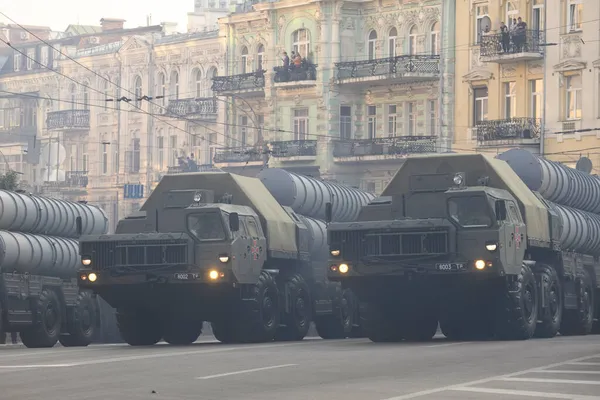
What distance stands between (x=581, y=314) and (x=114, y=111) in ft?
180

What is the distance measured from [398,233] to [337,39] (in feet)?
133

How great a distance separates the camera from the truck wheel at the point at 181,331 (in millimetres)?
31453

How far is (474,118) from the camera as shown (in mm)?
63438

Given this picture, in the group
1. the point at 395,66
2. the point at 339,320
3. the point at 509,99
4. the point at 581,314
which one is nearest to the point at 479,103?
the point at 509,99

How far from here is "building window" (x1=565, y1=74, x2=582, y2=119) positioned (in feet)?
194

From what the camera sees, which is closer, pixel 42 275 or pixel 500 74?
pixel 42 275

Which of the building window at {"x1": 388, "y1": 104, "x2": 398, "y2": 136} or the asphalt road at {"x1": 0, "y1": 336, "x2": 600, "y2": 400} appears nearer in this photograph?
the asphalt road at {"x1": 0, "y1": 336, "x2": 600, "y2": 400}

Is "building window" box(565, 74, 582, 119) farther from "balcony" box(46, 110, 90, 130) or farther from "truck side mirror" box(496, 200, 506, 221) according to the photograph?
"balcony" box(46, 110, 90, 130)

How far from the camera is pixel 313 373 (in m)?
19.9

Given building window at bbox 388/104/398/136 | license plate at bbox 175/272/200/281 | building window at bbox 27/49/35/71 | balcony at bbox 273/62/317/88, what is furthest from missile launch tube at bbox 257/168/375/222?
building window at bbox 27/49/35/71

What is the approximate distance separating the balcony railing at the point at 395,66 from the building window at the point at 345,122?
1.86 m

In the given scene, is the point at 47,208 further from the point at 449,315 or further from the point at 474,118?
the point at 474,118

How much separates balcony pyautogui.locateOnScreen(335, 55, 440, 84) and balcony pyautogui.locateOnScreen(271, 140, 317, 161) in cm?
325

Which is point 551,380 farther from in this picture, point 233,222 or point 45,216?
point 45,216
